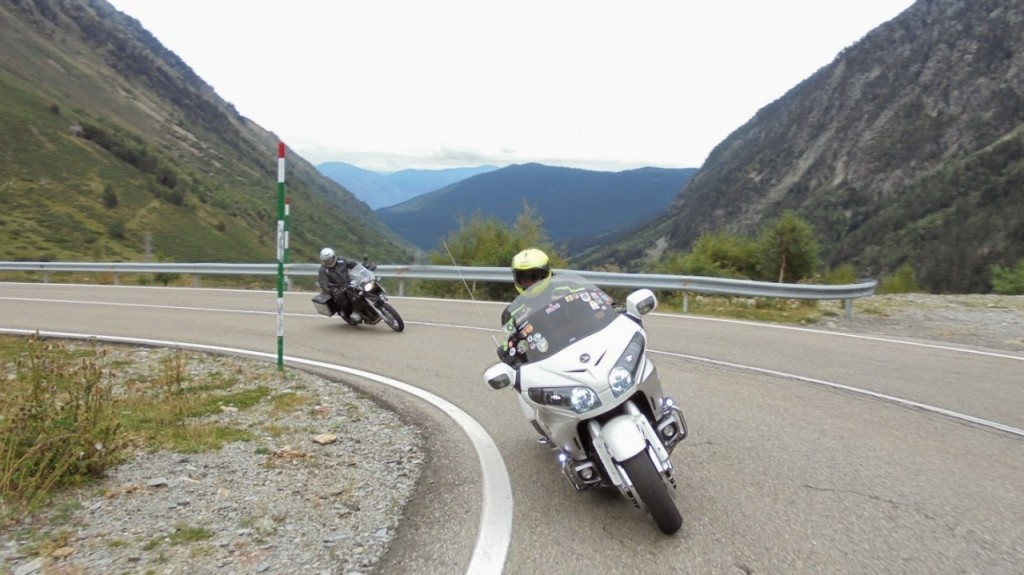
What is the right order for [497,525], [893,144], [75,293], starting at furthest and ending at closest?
1. [893,144]
2. [75,293]
3. [497,525]

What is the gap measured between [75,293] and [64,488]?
17050 millimetres

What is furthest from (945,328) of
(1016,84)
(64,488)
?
(1016,84)

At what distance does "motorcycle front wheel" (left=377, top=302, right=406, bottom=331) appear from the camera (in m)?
11.9

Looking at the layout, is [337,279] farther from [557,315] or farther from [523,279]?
[557,315]

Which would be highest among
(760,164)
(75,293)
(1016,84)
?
(1016,84)

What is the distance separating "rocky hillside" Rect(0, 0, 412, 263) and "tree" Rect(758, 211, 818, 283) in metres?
26.5

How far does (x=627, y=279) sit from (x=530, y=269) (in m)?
10.8

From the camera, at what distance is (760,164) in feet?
648

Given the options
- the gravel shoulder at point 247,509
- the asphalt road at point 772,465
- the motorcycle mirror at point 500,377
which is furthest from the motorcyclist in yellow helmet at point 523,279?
the gravel shoulder at point 247,509

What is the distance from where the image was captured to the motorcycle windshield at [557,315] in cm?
440

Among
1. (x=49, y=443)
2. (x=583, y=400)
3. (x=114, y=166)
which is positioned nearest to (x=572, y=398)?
(x=583, y=400)

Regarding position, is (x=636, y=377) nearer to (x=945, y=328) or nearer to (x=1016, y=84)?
(x=945, y=328)

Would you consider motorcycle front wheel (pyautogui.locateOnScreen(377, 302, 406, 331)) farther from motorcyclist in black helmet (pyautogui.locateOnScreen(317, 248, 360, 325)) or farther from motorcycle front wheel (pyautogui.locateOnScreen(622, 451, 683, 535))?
motorcycle front wheel (pyautogui.locateOnScreen(622, 451, 683, 535))

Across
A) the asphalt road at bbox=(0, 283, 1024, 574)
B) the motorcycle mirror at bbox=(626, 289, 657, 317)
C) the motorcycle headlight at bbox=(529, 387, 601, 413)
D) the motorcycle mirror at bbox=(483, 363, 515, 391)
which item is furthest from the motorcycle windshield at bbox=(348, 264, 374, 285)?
the motorcycle headlight at bbox=(529, 387, 601, 413)
